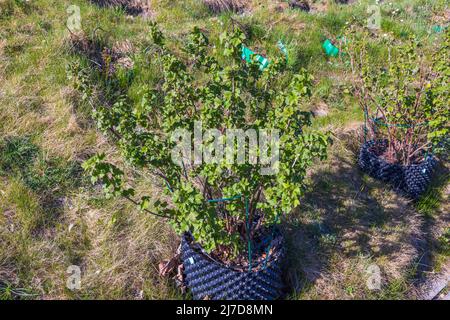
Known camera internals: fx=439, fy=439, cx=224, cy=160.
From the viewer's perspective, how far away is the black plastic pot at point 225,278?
283 centimetres

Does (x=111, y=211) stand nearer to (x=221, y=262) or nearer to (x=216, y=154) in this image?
(x=221, y=262)

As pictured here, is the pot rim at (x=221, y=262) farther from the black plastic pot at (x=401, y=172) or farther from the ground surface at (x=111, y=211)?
the black plastic pot at (x=401, y=172)

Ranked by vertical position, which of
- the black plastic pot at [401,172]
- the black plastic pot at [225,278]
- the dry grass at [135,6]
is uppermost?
the dry grass at [135,6]

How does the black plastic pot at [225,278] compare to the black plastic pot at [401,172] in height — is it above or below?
below

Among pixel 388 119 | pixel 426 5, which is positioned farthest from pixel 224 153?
pixel 426 5

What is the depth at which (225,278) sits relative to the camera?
2.83 metres

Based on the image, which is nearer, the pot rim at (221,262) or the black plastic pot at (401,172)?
the pot rim at (221,262)

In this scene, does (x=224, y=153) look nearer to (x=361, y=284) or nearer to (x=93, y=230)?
(x=93, y=230)

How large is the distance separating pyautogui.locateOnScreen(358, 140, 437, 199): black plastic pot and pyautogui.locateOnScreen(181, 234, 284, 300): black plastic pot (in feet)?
5.42

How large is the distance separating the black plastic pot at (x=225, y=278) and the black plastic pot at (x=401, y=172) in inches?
65.0

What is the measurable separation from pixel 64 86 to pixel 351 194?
9.58 ft

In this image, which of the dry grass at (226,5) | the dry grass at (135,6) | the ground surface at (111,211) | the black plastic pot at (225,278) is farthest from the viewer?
the dry grass at (226,5)

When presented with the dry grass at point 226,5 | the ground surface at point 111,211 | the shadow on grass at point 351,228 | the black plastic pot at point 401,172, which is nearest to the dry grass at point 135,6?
the ground surface at point 111,211

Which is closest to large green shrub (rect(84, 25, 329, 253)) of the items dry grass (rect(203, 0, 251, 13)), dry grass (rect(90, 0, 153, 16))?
dry grass (rect(90, 0, 153, 16))
